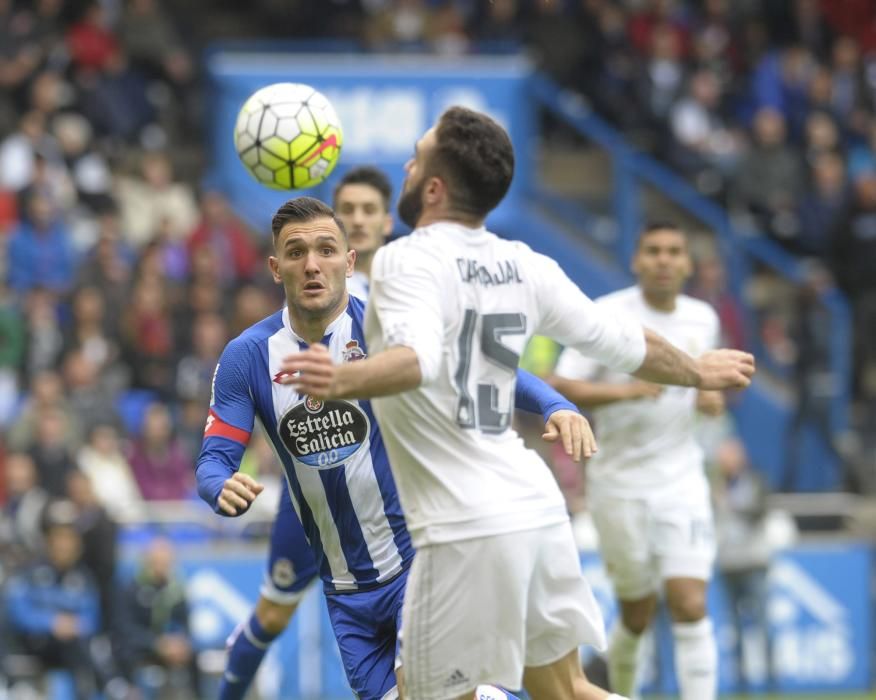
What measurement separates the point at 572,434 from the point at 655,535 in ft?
10.4

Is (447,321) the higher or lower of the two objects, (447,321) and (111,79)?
the lower

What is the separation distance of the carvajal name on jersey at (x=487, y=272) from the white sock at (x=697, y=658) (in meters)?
3.67

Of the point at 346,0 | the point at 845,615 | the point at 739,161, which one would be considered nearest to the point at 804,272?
the point at 739,161

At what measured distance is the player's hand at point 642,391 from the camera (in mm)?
8680

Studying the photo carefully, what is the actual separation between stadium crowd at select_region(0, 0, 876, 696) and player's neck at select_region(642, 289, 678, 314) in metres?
3.55

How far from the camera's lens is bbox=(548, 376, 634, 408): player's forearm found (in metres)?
8.77

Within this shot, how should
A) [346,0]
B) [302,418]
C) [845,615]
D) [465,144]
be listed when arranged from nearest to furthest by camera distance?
1. [465,144]
2. [302,418]
3. [845,615]
4. [346,0]

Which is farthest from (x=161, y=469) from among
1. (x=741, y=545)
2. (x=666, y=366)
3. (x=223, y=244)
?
(x=666, y=366)

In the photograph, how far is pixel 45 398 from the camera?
14492 mm

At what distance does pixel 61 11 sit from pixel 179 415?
18.8ft

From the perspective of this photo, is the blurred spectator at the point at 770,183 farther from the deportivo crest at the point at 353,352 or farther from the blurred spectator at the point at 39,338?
the deportivo crest at the point at 353,352

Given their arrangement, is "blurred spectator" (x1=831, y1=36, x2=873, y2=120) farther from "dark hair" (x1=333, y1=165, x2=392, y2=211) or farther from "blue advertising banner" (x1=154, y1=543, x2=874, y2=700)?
"dark hair" (x1=333, y1=165, x2=392, y2=211)

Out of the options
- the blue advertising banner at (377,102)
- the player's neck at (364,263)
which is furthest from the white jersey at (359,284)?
the blue advertising banner at (377,102)

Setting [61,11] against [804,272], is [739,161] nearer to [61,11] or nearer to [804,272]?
[804,272]
